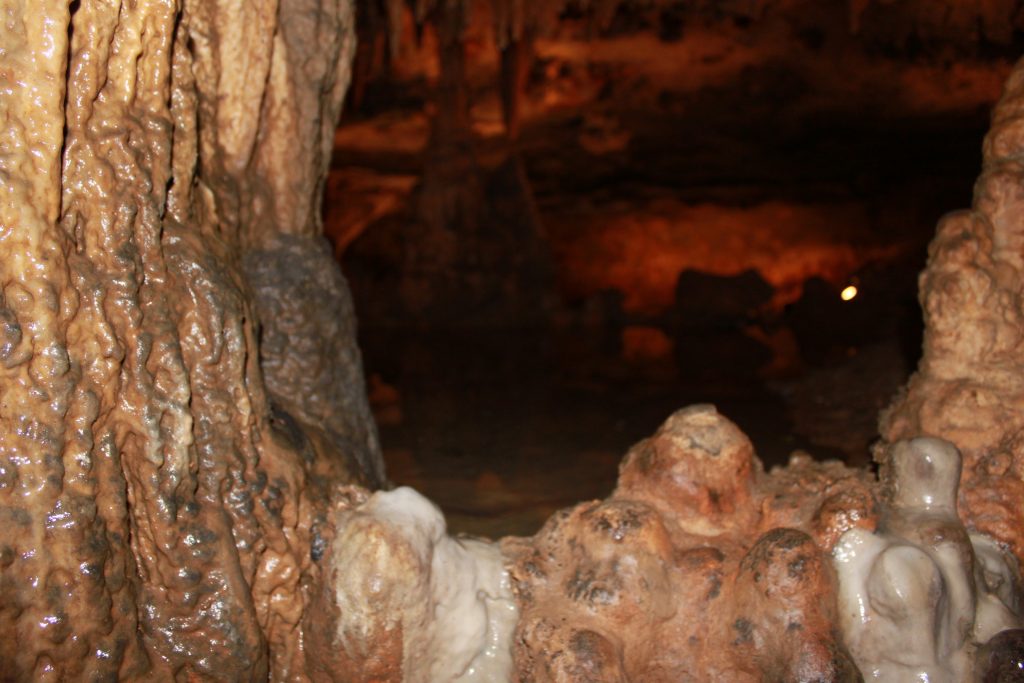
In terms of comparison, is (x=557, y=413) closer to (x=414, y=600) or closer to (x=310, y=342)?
(x=310, y=342)

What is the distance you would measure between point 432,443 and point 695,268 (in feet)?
31.0

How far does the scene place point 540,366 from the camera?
9.05 meters

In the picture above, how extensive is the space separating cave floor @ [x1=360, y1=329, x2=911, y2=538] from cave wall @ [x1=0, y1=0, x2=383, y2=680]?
1.42 m

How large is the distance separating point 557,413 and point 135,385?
4468 millimetres

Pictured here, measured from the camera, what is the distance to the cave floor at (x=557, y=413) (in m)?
4.65

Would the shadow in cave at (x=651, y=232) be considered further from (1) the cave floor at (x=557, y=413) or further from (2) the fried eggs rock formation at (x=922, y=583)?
(2) the fried eggs rock formation at (x=922, y=583)

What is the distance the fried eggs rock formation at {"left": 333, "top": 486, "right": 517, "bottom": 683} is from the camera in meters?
2.54

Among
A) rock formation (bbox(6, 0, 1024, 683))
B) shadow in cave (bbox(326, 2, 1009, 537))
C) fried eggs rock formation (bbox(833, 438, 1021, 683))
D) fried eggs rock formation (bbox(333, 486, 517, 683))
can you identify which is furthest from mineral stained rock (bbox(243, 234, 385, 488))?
shadow in cave (bbox(326, 2, 1009, 537))

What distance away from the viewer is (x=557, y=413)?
→ 6637mm

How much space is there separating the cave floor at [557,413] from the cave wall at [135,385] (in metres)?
1.42

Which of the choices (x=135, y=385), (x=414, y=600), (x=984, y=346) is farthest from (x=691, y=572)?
(x=135, y=385)

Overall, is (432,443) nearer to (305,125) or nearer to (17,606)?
(305,125)

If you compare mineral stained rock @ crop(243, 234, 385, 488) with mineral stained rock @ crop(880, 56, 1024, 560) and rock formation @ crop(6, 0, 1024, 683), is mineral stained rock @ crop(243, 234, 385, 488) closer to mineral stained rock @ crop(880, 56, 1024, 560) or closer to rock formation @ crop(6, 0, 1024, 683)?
rock formation @ crop(6, 0, 1024, 683)

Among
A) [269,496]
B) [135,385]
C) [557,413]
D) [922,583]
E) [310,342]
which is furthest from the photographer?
[557,413]
